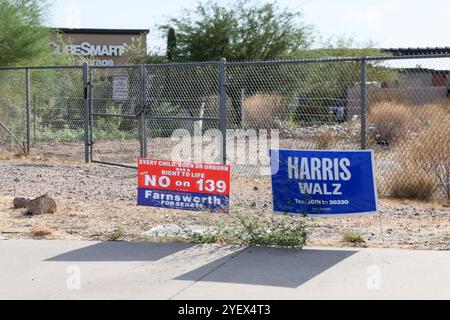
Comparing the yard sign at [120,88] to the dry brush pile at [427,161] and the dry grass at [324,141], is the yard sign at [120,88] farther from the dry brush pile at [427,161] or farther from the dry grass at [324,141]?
the dry brush pile at [427,161]

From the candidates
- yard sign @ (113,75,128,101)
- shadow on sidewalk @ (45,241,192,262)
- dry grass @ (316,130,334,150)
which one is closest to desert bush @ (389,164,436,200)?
dry grass @ (316,130,334,150)

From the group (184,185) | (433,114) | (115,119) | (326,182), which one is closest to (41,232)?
(184,185)

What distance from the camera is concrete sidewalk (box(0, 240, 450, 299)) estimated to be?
6312 millimetres

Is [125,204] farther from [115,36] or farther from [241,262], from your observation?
[115,36]

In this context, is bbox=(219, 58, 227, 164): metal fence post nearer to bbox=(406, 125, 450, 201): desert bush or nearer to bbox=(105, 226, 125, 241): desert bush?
bbox=(406, 125, 450, 201): desert bush

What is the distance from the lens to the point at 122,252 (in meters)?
7.88

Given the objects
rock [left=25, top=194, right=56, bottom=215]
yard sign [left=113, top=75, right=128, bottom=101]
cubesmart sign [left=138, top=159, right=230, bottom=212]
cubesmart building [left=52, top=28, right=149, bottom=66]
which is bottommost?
rock [left=25, top=194, right=56, bottom=215]

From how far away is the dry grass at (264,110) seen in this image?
15992mm

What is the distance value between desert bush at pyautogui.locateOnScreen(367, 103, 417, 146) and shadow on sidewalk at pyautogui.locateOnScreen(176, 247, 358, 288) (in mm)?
7179

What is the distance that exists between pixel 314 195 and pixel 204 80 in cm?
1191

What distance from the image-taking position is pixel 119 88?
15328 millimetres

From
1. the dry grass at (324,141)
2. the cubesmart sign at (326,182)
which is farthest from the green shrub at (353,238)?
the dry grass at (324,141)

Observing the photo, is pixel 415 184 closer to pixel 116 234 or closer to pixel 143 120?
pixel 116 234

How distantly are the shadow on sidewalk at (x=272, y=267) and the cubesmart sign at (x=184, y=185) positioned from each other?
1439 millimetres
